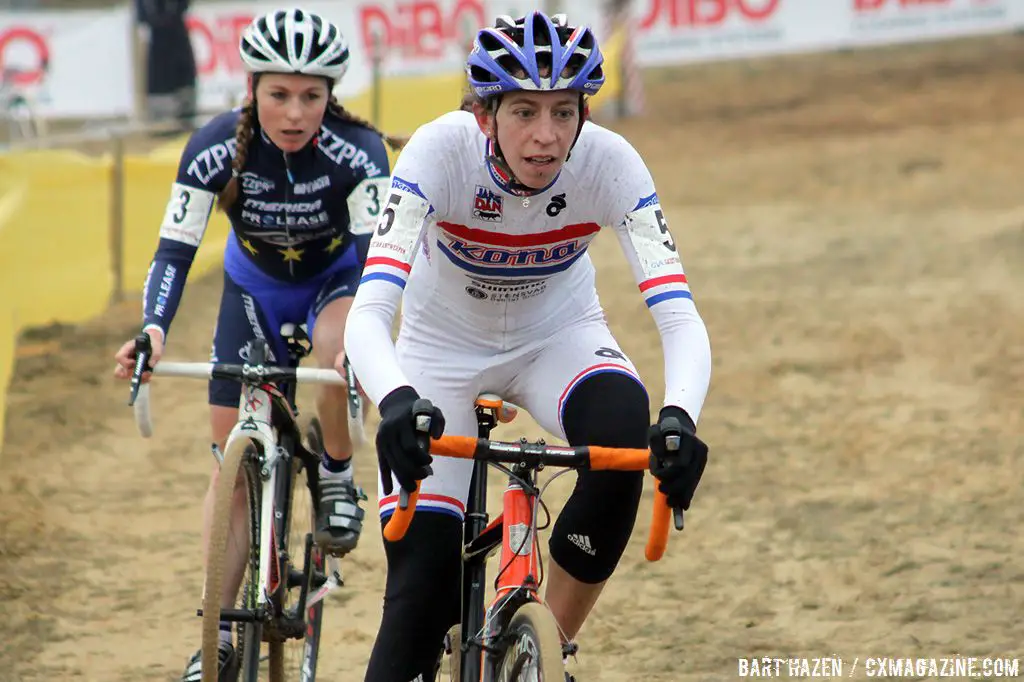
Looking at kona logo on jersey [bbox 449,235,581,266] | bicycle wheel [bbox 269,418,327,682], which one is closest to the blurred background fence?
bicycle wheel [bbox 269,418,327,682]

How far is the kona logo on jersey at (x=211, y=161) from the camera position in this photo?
5293 mm

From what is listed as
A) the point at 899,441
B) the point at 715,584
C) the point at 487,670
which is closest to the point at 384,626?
the point at 487,670

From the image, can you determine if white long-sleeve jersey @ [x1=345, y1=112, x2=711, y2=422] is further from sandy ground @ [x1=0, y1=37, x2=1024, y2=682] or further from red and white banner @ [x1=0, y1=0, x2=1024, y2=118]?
red and white banner @ [x1=0, y1=0, x2=1024, y2=118]

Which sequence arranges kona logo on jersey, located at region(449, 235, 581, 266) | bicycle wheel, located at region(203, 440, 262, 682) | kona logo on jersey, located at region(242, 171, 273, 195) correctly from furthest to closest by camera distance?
kona logo on jersey, located at region(242, 171, 273, 195) → bicycle wheel, located at region(203, 440, 262, 682) → kona logo on jersey, located at region(449, 235, 581, 266)

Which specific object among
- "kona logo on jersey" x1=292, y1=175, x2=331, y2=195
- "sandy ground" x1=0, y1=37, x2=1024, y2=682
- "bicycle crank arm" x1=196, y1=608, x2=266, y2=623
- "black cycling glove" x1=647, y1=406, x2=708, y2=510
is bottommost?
"sandy ground" x1=0, y1=37, x2=1024, y2=682

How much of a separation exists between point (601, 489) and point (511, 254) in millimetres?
761

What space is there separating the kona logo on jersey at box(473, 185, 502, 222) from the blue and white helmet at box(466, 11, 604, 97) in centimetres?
34

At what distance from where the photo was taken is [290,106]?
530cm

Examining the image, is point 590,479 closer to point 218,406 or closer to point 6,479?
point 218,406

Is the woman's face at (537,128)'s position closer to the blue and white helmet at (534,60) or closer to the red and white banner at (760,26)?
the blue and white helmet at (534,60)

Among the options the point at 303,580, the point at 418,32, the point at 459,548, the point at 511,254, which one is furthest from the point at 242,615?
the point at 418,32

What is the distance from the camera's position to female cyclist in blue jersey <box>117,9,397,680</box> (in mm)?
5250

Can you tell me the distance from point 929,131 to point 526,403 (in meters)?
17.1

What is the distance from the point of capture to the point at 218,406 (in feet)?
17.9
